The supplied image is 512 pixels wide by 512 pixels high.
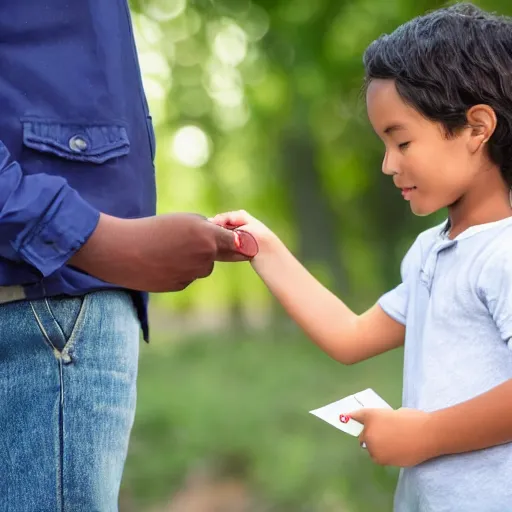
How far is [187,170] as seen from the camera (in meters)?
22.1

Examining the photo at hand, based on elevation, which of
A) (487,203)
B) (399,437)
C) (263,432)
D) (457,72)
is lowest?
(263,432)

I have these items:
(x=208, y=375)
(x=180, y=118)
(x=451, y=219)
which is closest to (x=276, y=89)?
(x=180, y=118)

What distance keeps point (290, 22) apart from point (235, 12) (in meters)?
0.73

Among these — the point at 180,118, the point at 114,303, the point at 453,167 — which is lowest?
the point at 180,118

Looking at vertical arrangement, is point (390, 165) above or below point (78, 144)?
below

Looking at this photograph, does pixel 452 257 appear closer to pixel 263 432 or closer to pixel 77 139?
pixel 77 139

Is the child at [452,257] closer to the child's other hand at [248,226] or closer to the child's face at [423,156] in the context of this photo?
the child's face at [423,156]

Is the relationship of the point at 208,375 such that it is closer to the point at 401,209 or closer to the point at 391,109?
the point at 401,209

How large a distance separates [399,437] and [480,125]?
2.21ft

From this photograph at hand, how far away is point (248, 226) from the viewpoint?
2.37 m

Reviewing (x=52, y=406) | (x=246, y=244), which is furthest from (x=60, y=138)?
(x=246, y=244)

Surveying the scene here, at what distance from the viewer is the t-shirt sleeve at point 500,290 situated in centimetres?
192

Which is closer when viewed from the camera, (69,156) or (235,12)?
(69,156)

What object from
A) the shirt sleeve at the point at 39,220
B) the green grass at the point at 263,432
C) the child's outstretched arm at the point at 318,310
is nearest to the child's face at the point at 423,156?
the child's outstretched arm at the point at 318,310
